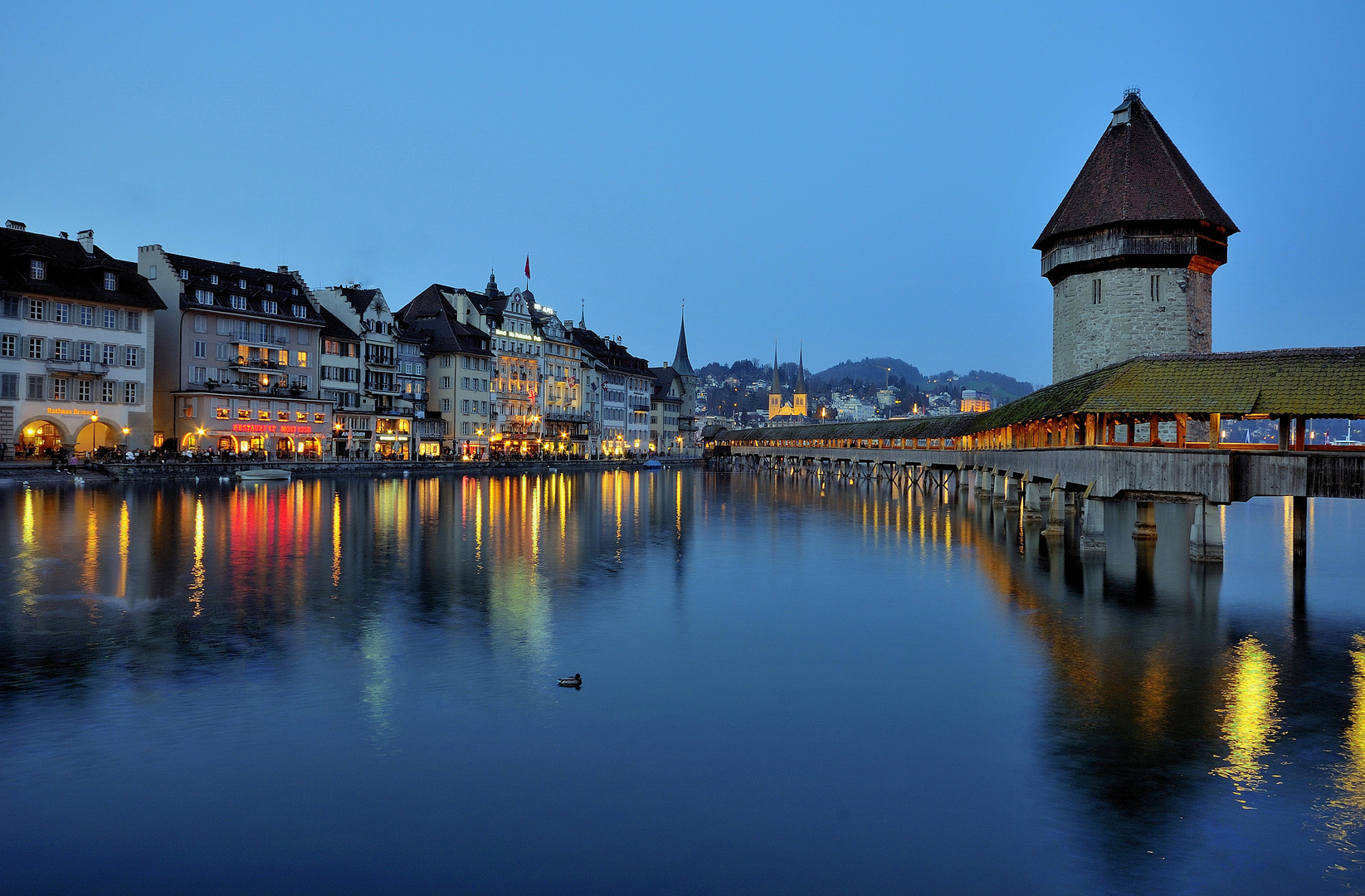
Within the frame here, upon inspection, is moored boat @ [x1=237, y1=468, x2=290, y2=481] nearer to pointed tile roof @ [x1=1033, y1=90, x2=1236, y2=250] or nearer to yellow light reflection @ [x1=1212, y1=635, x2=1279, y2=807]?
pointed tile roof @ [x1=1033, y1=90, x2=1236, y2=250]

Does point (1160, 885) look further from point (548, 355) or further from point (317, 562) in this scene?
point (548, 355)

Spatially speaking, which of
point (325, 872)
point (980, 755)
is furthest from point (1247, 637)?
point (325, 872)

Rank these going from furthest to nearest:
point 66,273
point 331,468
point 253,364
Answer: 1. point 331,468
2. point 253,364
3. point 66,273

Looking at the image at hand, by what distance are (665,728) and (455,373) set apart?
94295 millimetres

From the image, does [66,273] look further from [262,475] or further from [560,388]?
[560,388]

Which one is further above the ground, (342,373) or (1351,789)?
(342,373)

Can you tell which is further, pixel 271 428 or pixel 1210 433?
pixel 271 428

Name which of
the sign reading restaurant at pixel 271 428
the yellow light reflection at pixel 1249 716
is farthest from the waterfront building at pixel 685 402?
the yellow light reflection at pixel 1249 716

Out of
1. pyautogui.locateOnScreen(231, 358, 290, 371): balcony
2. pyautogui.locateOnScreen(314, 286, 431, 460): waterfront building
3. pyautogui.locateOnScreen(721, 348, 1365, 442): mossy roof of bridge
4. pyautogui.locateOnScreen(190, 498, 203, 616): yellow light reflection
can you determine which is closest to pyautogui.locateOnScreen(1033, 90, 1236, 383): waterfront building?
pyautogui.locateOnScreen(721, 348, 1365, 442): mossy roof of bridge

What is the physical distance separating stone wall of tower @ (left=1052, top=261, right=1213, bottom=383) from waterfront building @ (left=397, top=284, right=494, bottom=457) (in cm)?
6816

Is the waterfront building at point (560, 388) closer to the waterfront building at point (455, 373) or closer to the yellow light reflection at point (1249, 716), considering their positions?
the waterfront building at point (455, 373)

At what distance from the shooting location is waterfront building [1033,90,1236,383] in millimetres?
50312

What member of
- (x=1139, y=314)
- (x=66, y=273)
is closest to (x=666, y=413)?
(x=66, y=273)

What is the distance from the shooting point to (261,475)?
6650 cm
